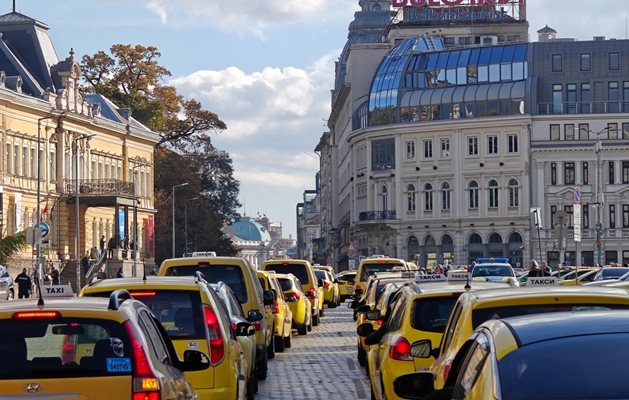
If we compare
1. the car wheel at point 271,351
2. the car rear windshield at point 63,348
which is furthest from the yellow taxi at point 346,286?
the car rear windshield at point 63,348

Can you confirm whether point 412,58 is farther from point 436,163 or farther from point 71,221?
point 71,221

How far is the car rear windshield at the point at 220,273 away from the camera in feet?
74.4

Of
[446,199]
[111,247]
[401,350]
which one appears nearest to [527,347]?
[401,350]

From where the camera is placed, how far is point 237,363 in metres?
15.8

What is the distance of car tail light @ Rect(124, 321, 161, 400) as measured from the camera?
10.3 metres

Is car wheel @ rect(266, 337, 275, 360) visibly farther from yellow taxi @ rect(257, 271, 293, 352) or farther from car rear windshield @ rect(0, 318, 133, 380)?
car rear windshield @ rect(0, 318, 133, 380)

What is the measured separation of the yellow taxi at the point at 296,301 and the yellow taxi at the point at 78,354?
25223mm

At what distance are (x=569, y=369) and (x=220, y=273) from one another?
50.1 ft

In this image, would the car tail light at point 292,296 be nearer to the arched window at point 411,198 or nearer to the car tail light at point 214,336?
the car tail light at point 214,336

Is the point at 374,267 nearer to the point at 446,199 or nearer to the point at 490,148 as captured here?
the point at 490,148

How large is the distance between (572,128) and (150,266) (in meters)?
32.3

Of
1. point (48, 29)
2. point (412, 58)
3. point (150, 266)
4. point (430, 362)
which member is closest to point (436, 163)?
point (412, 58)

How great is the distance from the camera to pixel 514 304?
39.5 feet

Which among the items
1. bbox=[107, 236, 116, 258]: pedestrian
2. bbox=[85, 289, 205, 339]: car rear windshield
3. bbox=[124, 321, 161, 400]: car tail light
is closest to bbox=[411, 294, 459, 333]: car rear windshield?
bbox=[85, 289, 205, 339]: car rear windshield
